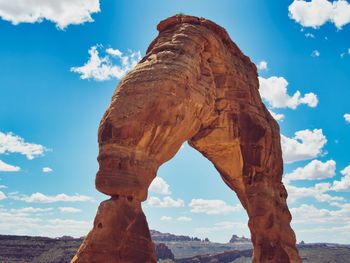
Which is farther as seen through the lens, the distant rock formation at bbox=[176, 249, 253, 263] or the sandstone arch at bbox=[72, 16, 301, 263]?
the distant rock formation at bbox=[176, 249, 253, 263]

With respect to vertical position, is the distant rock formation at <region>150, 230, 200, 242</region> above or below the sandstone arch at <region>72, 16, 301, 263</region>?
above

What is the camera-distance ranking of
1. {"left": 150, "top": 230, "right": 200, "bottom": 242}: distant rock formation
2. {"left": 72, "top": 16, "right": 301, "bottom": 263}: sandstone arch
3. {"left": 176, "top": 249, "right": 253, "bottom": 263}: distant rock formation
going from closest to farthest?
{"left": 72, "top": 16, "right": 301, "bottom": 263}: sandstone arch, {"left": 176, "top": 249, "right": 253, "bottom": 263}: distant rock formation, {"left": 150, "top": 230, "right": 200, "bottom": 242}: distant rock formation

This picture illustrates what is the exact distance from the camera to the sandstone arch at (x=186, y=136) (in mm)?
10352

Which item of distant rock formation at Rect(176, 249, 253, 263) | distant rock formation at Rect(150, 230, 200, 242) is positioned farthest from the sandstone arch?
distant rock formation at Rect(150, 230, 200, 242)

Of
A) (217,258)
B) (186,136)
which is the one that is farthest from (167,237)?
(186,136)

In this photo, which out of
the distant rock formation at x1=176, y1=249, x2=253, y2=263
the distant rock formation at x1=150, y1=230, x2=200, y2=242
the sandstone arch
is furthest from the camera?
the distant rock formation at x1=150, y1=230, x2=200, y2=242

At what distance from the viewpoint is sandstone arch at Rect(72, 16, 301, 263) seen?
10.4 meters

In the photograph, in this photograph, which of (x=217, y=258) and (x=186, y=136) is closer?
(x=186, y=136)

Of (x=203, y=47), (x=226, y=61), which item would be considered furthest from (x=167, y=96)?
(x=226, y=61)

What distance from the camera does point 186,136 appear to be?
13.3m

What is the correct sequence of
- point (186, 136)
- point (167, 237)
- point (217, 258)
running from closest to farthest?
point (186, 136)
point (217, 258)
point (167, 237)

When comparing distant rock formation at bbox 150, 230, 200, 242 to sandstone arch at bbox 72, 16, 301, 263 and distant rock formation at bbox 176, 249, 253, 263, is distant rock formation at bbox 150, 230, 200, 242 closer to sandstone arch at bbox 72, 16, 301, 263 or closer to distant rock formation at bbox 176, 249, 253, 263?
distant rock formation at bbox 176, 249, 253, 263

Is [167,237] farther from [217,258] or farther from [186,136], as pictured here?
[186,136]

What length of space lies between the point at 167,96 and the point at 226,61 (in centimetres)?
619
